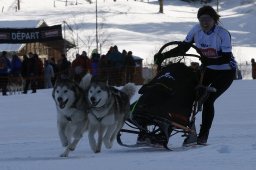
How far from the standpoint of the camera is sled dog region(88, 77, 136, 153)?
6988 millimetres

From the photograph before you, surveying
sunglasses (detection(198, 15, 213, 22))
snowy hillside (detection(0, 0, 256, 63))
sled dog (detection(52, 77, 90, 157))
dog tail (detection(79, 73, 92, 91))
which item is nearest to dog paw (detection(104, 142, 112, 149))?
sled dog (detection(52, 77, 90, 157))

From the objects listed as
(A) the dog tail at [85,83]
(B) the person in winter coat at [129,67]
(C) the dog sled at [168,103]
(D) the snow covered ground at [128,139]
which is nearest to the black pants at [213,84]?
(C) the dog sled at [168,103]

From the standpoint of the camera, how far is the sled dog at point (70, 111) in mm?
6898

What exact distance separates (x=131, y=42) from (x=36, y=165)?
3550cm

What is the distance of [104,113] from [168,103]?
2.24ft

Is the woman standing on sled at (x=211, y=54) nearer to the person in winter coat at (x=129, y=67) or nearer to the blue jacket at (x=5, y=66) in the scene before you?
the blue jacket at (x=5, y=66)

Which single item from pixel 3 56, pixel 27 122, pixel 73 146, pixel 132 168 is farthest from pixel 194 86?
pixel 3 56

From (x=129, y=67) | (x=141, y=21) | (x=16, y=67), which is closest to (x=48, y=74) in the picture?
(x=16, y=67)

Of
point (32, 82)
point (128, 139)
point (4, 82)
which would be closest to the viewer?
point (128, 139)

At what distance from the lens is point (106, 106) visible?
7.05 metres

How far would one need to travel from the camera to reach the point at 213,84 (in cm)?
720

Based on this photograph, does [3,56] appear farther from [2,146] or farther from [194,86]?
[194,86]

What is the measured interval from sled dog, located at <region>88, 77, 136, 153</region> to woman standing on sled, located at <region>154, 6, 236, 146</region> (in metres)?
0.75

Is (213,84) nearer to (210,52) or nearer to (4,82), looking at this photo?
(210,52)
